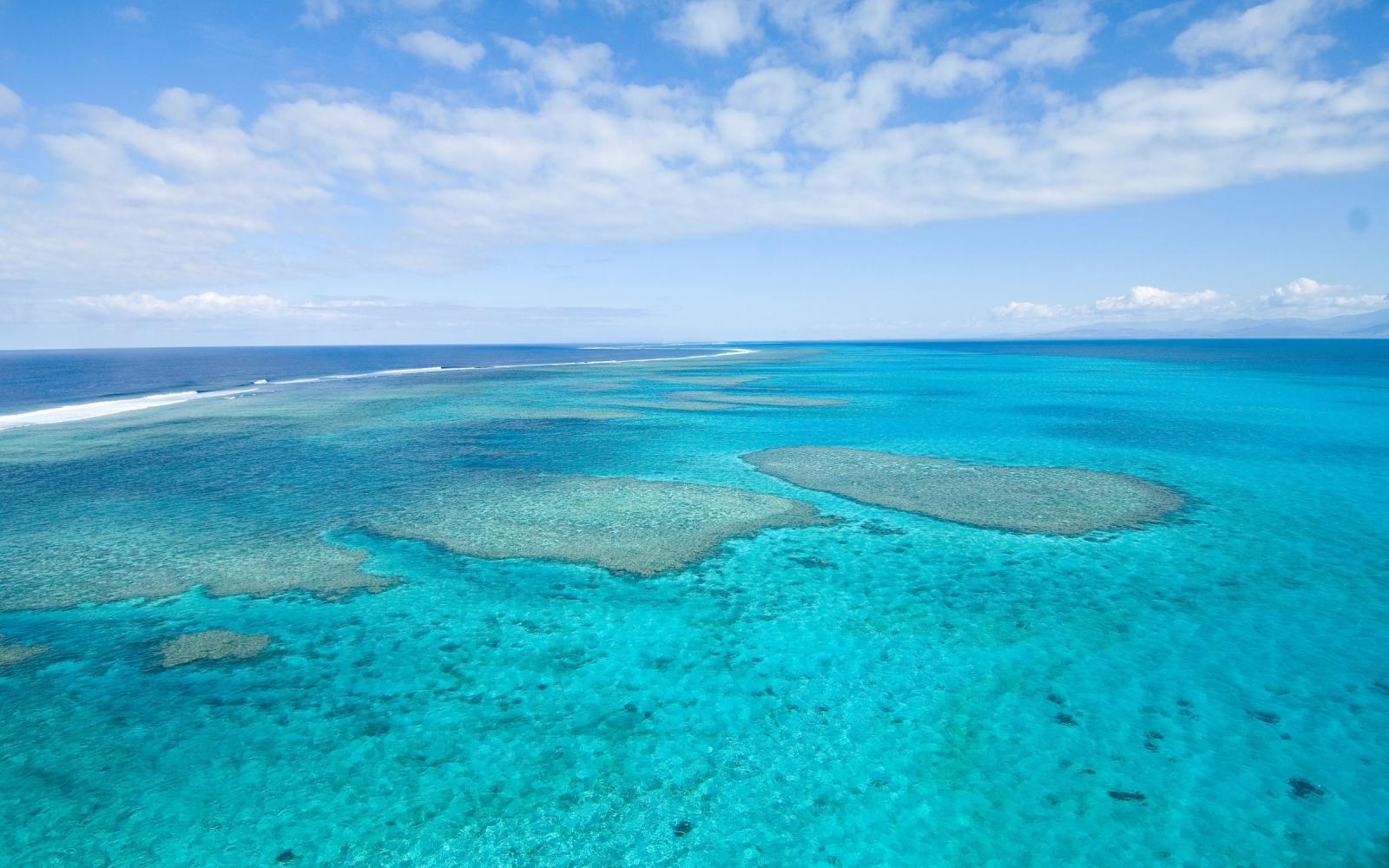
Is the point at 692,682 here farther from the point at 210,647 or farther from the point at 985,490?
the point at 985,490

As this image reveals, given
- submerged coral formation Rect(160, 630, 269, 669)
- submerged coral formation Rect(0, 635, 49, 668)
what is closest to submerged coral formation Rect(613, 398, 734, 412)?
submerged coral formation Rect(160, 630, 269, 669)

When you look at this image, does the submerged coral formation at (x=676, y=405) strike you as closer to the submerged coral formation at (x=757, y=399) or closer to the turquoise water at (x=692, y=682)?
the submerged coral formation at (x=757, y=399)

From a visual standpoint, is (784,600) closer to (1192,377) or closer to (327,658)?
(327,658)

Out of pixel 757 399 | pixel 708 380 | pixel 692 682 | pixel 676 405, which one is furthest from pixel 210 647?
pixel 708 380

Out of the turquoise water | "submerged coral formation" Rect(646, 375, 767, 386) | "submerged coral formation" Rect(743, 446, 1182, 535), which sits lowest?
the turquoise water

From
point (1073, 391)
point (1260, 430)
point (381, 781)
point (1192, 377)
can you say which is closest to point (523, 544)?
point (381, 781)

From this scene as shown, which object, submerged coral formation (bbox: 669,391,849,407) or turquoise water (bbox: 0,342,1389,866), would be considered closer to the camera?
turquoise water (bbox: 0,342,1389,866)

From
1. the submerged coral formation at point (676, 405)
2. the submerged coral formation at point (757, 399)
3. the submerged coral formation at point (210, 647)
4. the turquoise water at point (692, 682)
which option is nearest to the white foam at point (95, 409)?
the turquoise water at point (692, 682)

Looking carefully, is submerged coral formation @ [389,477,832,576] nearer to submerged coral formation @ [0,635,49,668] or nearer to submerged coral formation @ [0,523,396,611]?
submerged coral formation @ [0,523,396,611]
